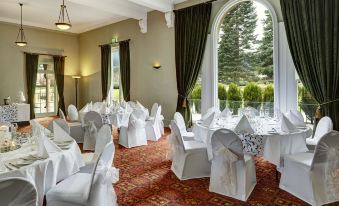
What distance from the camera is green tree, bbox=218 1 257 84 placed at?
6.10 metres

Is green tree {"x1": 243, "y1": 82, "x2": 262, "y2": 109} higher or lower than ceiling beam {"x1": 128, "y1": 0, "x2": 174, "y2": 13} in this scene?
lower

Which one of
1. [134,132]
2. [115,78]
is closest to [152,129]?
[134,132]

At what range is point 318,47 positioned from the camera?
15.3 feet

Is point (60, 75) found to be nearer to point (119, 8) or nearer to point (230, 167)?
point (119, 8)

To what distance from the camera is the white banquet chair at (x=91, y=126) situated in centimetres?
505

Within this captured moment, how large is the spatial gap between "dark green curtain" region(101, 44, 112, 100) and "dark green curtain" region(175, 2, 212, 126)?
376 centimetres

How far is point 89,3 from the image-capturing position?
6.89 metres

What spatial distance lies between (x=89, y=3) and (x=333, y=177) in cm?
689

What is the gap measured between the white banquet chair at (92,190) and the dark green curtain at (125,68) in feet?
22.9

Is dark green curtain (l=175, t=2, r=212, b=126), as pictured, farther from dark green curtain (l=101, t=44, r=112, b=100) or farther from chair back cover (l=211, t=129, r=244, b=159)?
chair back cover (l=211, t=129, r=244, b=159)

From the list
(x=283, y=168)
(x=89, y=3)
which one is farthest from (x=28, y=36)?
(x=283, y=168)

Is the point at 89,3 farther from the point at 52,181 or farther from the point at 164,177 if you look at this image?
the point at 52,181

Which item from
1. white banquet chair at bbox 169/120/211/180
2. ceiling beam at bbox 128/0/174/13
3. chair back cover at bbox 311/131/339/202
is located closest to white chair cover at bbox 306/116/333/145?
chair back cover at bbox 311/131/339/202

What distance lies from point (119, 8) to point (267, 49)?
4.68m
